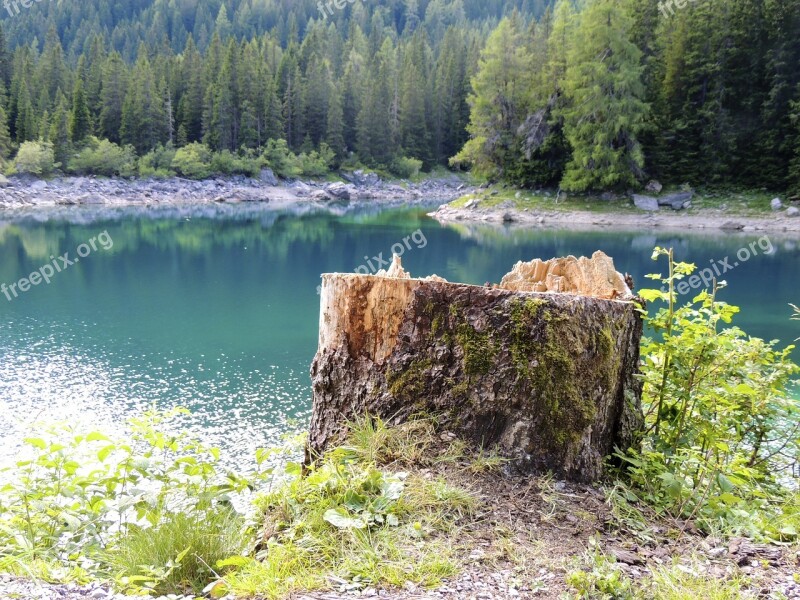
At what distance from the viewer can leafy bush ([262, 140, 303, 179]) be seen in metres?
78.7

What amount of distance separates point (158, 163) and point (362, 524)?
76.6m

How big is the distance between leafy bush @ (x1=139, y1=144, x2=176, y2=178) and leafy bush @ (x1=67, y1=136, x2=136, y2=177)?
1416mm

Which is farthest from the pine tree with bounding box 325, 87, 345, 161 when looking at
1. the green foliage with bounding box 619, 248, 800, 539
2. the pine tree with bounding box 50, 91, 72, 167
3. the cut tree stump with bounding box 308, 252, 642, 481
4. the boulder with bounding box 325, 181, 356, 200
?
the green foliage with bounding box 619, 248, 800, 539

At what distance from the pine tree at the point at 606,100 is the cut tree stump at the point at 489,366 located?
44.9 metres

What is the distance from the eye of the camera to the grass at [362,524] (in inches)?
119

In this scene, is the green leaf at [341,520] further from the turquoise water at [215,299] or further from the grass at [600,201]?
the grass at [600,201]

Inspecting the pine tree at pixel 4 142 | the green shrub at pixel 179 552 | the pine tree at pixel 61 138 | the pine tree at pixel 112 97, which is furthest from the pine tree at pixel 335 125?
the green shrub at pixel 179 552

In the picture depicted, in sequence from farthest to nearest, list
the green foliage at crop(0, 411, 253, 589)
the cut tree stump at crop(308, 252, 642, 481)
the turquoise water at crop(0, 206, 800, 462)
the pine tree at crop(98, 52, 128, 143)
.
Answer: the pine tree at crop(98, 52, 128, 143)
the turquoise water at crop(0, 206, 800, 462)
the cut tree stump at crop(308, 252, 642, 481)
the green foliage at crop(0, 411, 253, 589)

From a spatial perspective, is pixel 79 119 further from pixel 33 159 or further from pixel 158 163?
pixel 33 159

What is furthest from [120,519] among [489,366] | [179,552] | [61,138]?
[61,138]

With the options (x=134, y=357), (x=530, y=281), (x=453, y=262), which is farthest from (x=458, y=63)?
(x=530, y=281)

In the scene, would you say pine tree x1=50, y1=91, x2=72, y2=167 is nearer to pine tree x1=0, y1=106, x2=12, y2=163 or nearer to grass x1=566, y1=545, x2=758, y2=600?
pine tree x1=0, y1=106, x2=12, y2=163

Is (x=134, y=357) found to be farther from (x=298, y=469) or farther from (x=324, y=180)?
(x=324, y=180)

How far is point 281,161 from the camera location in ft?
259
